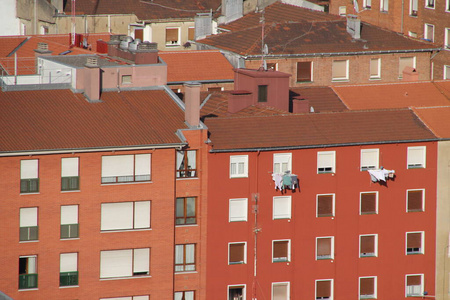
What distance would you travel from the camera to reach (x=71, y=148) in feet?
199

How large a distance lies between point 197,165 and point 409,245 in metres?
12.6

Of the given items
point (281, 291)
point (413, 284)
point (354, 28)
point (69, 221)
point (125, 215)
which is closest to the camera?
point (69, 221)

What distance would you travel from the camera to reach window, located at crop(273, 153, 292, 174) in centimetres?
6481

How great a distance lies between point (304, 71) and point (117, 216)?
2790cm

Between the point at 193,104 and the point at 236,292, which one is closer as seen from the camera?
the point at 193,104

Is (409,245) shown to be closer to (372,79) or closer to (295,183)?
(295,183)

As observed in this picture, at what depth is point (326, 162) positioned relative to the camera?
65.6 m

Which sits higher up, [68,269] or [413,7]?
[413,7]

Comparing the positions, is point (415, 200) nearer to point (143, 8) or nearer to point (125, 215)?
point (125, 215)

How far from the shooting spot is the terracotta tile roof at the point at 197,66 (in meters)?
83.8

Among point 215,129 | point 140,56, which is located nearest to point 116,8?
point 140,56

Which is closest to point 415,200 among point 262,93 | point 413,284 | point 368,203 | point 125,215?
Answer: point 368,203

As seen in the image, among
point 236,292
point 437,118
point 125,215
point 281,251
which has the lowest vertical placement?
point 236,292

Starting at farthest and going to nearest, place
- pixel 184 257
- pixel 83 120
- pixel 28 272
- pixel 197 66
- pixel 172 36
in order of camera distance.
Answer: pixel 172 36 → pixel 197 66 → pixel 184 257 → pixel 83 120 → pixel 28 272
